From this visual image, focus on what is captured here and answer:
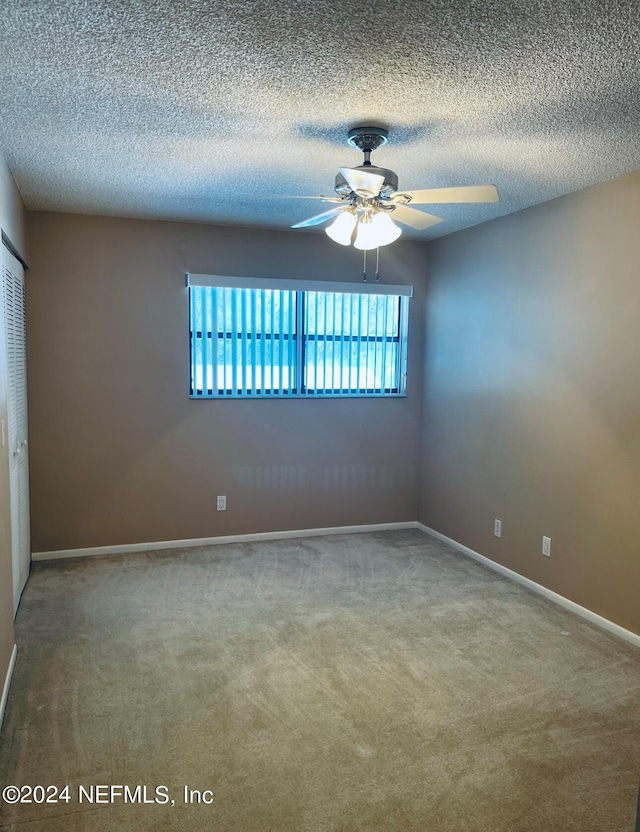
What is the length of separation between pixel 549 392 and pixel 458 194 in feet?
5.30

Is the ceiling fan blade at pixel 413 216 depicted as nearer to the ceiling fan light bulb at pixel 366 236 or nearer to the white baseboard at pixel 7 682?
the ceiling fan light bulb at pixel 366 236

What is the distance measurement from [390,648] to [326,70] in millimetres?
2530

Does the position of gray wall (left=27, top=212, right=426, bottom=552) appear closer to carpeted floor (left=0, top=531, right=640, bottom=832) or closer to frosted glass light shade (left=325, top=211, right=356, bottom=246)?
carpeted floor (left=0, top=531, right=640, bottom=832)

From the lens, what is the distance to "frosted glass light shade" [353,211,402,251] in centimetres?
250

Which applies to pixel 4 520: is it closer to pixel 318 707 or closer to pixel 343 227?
pixel 318 707

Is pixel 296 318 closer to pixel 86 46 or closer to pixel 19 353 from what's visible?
pixel 19 353

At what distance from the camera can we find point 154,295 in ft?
13.9

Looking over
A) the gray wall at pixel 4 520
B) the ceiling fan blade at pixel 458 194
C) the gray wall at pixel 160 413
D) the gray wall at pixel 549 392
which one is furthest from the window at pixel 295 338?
the ceiling fan blade at pixel 458 194

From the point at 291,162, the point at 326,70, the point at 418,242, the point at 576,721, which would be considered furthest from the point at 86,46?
the point at 418,242

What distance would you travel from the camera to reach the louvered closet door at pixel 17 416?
3.17 m

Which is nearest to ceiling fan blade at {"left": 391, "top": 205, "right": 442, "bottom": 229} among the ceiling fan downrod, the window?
the ceiling fan downrod

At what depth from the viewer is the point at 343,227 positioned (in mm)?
2609

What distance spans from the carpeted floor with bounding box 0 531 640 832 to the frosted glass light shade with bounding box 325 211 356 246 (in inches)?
78.7

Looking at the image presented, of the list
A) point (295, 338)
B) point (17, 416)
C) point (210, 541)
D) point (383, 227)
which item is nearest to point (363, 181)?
point (383, 227)
